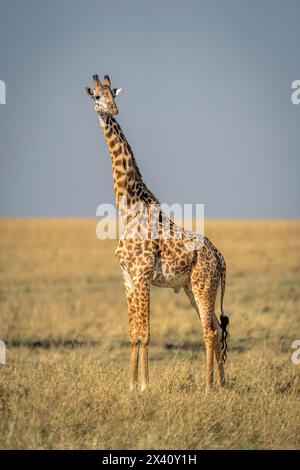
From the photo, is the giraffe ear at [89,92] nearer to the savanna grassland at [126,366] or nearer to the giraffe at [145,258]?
the giraffe at [145,258]

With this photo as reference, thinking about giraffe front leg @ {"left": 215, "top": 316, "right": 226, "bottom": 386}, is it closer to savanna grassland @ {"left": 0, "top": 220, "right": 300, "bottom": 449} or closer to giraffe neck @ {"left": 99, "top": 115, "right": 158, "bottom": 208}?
savanna grassland @ {"left": 0, "top": 220, "right": 300, "bottom": 449}

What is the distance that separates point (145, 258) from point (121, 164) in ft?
4.04

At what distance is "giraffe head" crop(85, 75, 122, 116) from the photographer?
9797 millimetres

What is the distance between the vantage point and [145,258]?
962 centimetres

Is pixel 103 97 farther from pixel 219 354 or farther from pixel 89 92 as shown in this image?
pixel 219 354

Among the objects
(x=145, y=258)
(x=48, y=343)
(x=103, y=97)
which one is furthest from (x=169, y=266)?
(x=48, y=343)

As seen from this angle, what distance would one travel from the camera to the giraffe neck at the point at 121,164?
10.0 m

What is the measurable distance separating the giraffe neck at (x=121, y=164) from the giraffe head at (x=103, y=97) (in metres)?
0.18

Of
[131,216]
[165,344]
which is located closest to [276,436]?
[131,216]

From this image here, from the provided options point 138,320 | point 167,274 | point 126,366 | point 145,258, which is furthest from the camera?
point 126,366

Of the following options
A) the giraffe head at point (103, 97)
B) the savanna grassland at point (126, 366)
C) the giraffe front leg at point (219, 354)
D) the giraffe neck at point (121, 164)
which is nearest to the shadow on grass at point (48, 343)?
the savanna grassland at point (126, 366)

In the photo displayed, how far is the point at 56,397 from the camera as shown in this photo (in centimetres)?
882
